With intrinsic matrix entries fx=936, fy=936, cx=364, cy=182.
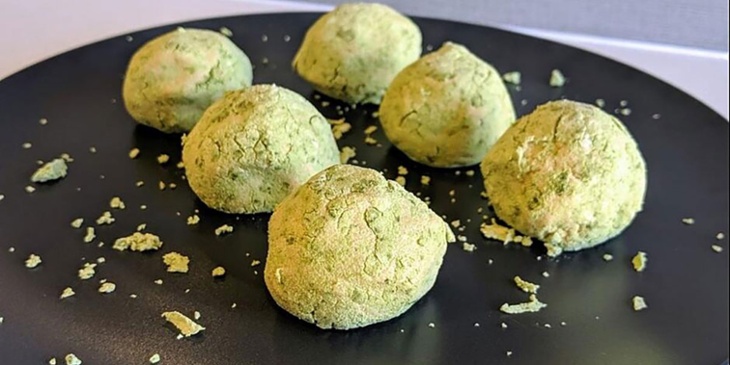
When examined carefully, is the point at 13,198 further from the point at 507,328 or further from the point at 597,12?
the point at 597,12

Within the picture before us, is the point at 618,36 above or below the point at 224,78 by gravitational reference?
below

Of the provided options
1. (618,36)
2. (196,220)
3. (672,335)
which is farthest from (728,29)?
(196,220)

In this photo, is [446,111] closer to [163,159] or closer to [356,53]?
[356,53]

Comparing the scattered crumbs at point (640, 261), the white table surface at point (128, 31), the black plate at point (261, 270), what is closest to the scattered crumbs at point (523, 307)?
the black plate at point (261, 270)

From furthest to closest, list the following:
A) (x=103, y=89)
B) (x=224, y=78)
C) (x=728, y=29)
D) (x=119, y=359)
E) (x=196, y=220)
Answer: (x=728, y=29)
(x=103, y=89)
(x=224, y=78)
(x=196, y=220)
(x=119, y=359)

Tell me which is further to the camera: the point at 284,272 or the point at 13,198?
the point at 13,198

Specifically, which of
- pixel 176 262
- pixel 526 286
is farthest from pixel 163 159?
pixel 526 286

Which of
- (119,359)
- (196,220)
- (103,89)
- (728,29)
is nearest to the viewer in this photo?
(119,359)
